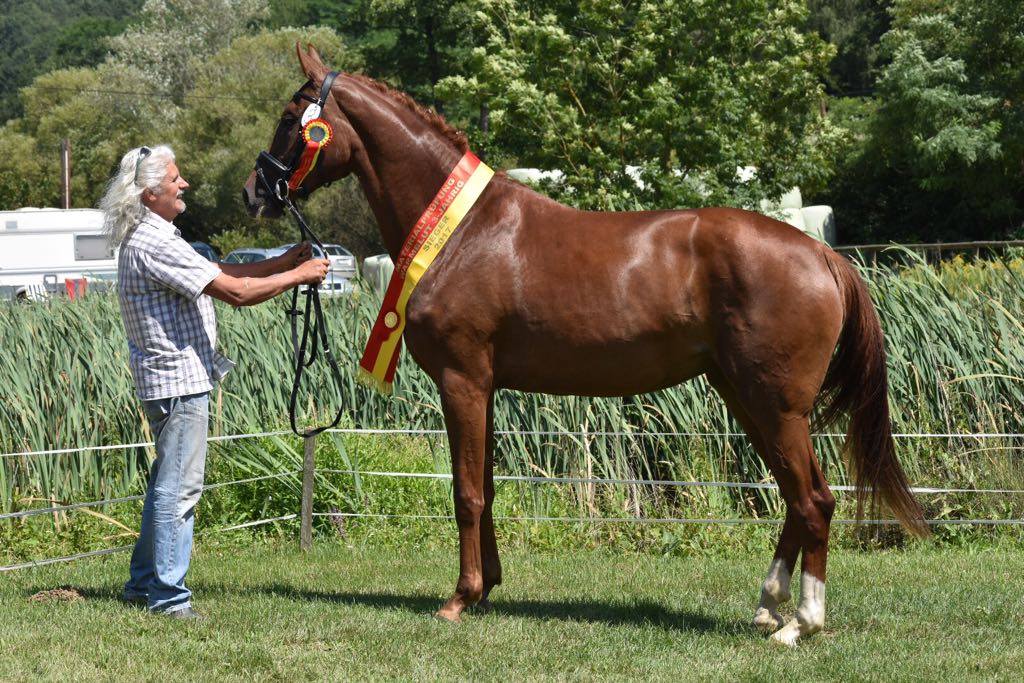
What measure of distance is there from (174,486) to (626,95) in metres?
12.4

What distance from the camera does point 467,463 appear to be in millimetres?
5125

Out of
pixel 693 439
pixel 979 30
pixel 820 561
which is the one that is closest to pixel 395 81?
pixel 979 30

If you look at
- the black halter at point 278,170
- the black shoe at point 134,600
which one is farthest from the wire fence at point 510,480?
the black halter at point 278,170

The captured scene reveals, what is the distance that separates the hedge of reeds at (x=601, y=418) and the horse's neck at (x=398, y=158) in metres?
2.37

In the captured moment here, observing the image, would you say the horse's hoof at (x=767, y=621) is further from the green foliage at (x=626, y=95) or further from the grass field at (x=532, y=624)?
the green foliage at (x=626, y=95)

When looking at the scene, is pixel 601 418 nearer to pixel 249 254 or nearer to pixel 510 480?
pixel 510 480

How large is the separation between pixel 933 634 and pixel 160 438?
3.50 meters

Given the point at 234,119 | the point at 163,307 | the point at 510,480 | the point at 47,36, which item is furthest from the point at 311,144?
the point at 47,36

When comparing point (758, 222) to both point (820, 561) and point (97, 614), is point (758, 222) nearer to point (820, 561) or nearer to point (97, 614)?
point (820, 561)

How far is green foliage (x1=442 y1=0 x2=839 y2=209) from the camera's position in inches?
623

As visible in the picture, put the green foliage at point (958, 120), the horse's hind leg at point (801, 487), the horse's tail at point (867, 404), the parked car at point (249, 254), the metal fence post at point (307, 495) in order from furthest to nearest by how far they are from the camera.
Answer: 1. the parked car at point (249, 254)
2. the green foliage at point (958, 120)
3. the metal fence post at point (307, 495)
4. the horse's tail at point (867, 404)
5. the horse's hind leg at point (801, 487)

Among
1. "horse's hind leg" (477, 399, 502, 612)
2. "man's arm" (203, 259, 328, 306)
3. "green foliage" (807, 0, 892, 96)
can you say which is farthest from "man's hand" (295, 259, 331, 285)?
"green foliage" (807, 0, 892, 96)

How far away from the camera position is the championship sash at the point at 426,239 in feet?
16.9

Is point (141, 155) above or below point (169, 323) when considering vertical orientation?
above
